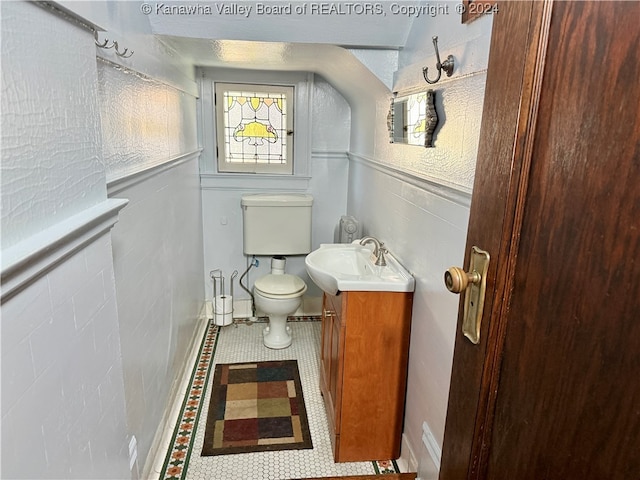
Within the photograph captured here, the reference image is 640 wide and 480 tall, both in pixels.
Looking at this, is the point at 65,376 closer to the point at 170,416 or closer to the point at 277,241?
the point at 170,416

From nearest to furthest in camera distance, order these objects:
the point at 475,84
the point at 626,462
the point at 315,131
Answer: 1. the point at 626,462
2. the point at 475,84
3. the point at 315,131

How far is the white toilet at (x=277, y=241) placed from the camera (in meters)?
2.89

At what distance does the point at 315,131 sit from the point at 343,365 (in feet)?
6.09

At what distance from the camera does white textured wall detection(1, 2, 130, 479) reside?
0.69m

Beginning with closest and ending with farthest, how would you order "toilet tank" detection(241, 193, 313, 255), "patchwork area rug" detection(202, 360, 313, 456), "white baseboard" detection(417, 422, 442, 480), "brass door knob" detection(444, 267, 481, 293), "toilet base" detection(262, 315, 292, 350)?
"brass door knob" detection(444, 267, 481, 293), "white baseboard" detection(417, 422, 442, 480), "patchwork area rug" detection(202, 360, 313, 456), "toilet base" detection(262, 315, 292, 350), "toilet tank" detection(241, 193, 313, 255)

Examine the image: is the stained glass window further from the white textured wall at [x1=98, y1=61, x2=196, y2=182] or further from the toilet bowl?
the toilet bowl

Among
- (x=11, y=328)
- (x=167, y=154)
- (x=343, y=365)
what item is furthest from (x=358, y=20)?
(x=11, y=328)

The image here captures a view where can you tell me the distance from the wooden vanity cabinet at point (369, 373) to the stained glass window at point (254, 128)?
5.04 ft

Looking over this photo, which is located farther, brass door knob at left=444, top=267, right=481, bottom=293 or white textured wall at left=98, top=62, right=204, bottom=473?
white textured wall at left=98, top=62, right=204, bottom=473

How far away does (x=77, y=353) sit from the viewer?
91cm

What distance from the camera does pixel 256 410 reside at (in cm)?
234

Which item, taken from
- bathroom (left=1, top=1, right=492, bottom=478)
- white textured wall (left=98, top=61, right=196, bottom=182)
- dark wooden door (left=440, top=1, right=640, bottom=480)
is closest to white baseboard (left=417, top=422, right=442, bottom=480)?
bathroom (left=1, top=1, right=492, bottom=478)

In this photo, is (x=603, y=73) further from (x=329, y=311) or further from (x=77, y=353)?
(x=329, y=311)

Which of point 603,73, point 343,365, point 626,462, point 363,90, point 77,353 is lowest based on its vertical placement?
point 343,365
